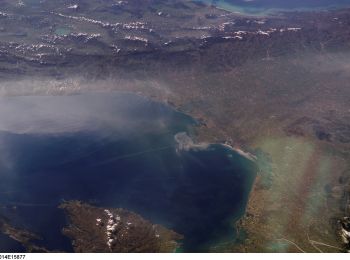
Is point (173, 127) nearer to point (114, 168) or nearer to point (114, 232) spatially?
point (114, 168)

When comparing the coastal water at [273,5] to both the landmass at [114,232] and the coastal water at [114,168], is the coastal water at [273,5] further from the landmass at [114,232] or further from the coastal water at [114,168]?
the landmass at [114,232]

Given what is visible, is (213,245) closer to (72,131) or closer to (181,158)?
(181,158)

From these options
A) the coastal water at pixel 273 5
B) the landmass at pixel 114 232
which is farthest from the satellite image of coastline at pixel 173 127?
the coastal water at pixel 273 5

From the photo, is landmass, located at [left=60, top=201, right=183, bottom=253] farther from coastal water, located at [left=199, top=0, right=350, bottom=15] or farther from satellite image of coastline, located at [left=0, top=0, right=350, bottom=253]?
coastal water, located at [left=199, top=0, right=350, bottom=15]

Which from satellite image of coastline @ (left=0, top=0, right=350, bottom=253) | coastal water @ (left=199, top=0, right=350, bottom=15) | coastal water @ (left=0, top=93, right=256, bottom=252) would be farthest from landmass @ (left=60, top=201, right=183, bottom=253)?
coastal water @ (left=199, top=0, right=350, bottom=15)

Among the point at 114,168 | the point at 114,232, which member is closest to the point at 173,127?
the point at 114,168

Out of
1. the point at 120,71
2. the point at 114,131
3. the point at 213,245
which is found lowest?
the point at 213,245

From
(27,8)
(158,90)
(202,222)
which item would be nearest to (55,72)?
(158,90)
